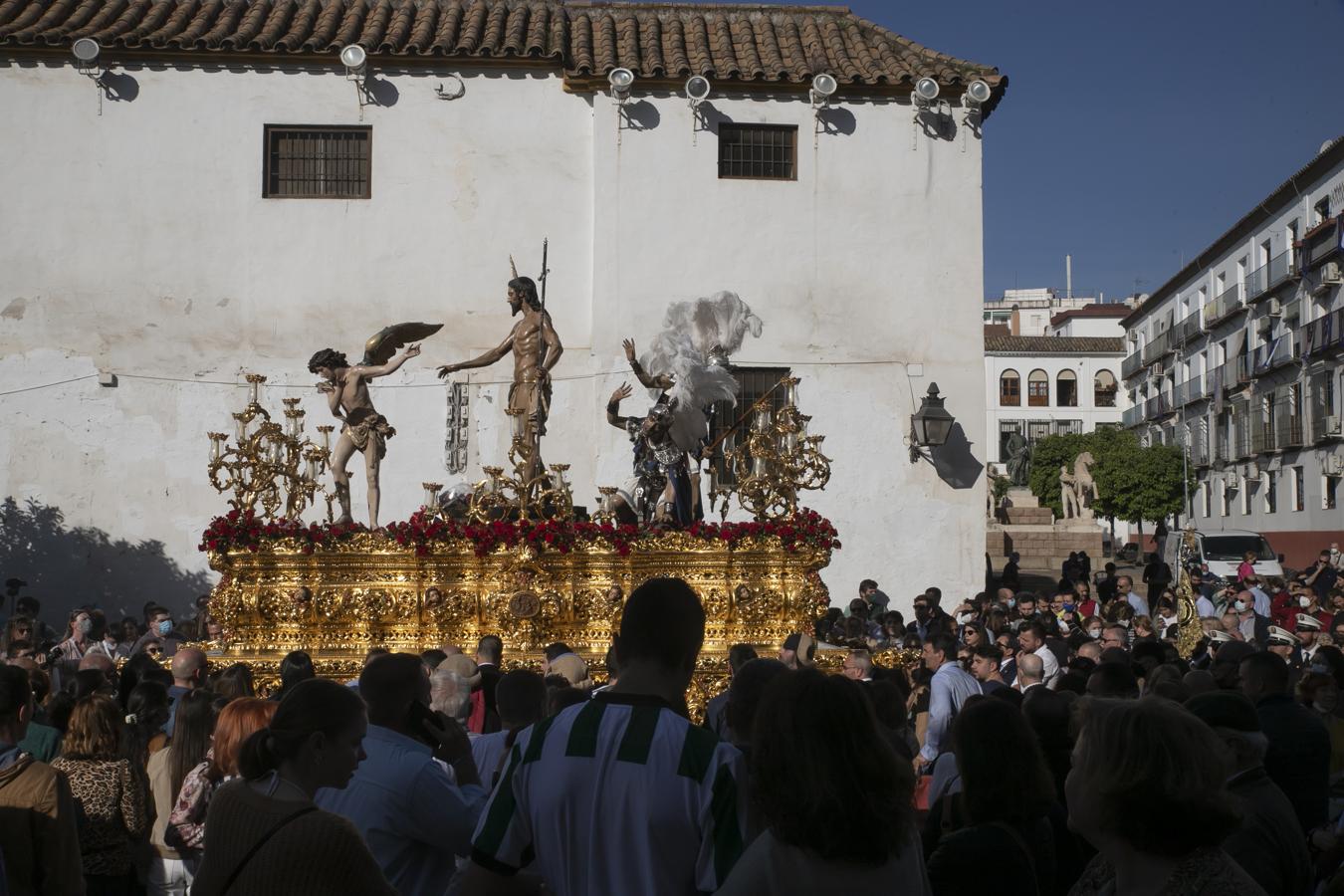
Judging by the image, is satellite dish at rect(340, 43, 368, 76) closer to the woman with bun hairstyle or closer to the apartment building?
the woman with bun hairstyle

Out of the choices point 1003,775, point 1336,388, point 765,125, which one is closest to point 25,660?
point 1003,775

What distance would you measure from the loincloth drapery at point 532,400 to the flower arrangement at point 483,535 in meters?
1.04

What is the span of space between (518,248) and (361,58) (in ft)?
11.2

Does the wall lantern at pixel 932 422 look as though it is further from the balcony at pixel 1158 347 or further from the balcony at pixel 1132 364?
the balcony at pixel 1132 364

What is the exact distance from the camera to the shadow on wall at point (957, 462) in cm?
2005

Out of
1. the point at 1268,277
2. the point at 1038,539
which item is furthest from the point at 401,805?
the point at 1268,277

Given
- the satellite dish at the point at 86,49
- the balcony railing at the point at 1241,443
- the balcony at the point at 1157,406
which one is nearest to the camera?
the satellite dish at the point at 86,49

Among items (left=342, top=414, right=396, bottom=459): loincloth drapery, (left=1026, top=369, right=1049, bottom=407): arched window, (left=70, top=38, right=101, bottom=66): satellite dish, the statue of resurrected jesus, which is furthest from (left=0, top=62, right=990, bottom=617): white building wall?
(left=1026, top=369, right=1049, bottom=407): arched window

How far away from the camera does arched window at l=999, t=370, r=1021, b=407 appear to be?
70.8 m

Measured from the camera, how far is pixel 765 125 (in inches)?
808

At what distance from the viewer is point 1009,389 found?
2788 inches

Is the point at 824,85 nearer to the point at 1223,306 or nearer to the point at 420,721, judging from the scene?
the point at 420,721

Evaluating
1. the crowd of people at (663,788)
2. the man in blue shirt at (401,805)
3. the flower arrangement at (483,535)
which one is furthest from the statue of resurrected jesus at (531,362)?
the man in blue shirt at (401,805)

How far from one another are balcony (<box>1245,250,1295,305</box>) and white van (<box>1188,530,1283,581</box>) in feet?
54.1
